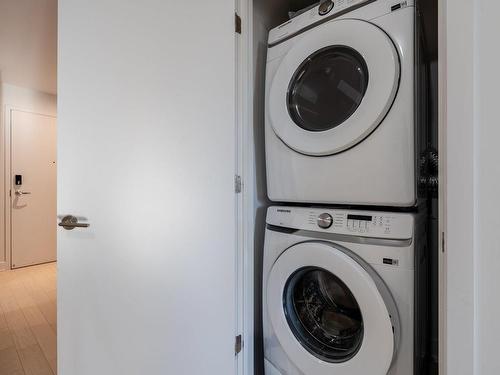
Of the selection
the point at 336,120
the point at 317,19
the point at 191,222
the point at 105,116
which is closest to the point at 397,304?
the point at 336,120

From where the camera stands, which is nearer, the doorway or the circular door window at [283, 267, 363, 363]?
the circular door window at [283, 267, 363, 363]

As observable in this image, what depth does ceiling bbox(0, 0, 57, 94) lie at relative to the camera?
5.98ft

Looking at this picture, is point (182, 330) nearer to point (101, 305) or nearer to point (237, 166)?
point (101, 305)

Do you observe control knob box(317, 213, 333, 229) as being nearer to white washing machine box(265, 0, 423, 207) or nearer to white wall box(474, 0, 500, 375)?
white washing machine box(265, 0, 423, 207)

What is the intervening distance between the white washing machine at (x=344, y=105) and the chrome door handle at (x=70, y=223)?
2.74 feet

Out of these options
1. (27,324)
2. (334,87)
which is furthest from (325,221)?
(27,324)

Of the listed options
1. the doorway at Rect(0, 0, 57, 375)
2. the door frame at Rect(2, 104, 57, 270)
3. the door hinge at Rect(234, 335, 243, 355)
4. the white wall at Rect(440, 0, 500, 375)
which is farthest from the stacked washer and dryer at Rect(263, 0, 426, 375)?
the door frame at Rect(2, 104, 57, 270)

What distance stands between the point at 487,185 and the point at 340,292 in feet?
2.08

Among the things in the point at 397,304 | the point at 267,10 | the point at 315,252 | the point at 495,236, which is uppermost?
Result: the point at 267,10

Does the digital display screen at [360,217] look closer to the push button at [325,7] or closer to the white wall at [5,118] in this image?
the push button at [325,7]

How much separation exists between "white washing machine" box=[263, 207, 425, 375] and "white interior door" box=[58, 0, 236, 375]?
190 millimetres

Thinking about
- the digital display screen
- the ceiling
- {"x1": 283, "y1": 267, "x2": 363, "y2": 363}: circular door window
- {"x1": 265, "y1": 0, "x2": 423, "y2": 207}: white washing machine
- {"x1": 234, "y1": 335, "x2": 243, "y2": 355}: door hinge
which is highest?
the ceiling

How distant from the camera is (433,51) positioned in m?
1.25

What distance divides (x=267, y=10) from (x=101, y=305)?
159cm
